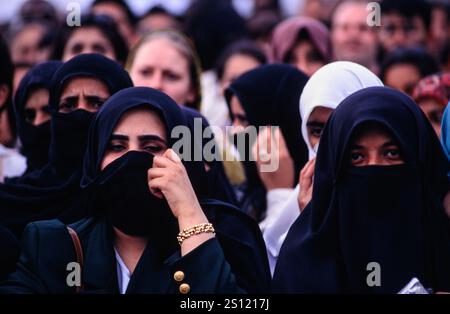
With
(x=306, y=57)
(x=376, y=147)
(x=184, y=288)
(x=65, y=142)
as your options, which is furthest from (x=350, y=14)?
(x=184, y=288)

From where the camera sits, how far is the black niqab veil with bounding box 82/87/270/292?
14.5ft

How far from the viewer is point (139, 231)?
4.29 metres

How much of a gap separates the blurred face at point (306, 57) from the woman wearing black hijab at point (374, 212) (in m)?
3.25

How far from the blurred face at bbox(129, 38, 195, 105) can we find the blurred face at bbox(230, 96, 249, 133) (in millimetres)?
421

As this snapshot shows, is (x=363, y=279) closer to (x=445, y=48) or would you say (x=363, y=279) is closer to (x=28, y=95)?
(x=28, y=95)

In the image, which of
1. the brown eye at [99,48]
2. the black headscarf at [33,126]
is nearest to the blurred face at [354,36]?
the brown eye at [99,48]

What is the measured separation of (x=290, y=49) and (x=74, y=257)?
148 inches

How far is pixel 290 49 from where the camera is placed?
7746 mm

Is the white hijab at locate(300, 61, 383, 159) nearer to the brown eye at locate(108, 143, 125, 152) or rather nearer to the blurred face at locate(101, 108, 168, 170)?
the blurred face at locate(101, 108, 168, 170)

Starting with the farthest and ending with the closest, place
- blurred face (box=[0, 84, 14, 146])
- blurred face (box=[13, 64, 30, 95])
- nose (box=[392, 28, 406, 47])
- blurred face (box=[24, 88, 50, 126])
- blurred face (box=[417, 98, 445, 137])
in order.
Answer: nose (box=[392, 28, 406, 47]) < blurred face (box=[13, 64, 30, 95]) < blurred face (box=[417, 98, 445, 137]) < blurred face (box=[0, 84, 14, 146]) < blurred face (box=[24, 88, 50, 126])

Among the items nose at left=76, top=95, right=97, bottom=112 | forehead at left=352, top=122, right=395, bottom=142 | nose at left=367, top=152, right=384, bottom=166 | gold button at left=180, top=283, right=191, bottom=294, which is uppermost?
nose at left=76, top=95, right=97, bottom=112

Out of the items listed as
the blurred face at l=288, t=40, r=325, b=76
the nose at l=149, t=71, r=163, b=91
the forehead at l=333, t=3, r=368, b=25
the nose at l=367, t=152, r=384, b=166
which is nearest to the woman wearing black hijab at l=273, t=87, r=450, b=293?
the nose at l=367, t=152, r=384, b=166

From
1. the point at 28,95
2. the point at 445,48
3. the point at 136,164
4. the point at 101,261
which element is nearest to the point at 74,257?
the point at 101,261

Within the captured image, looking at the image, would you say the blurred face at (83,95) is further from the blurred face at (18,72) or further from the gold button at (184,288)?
the blurred face at (18,72)
